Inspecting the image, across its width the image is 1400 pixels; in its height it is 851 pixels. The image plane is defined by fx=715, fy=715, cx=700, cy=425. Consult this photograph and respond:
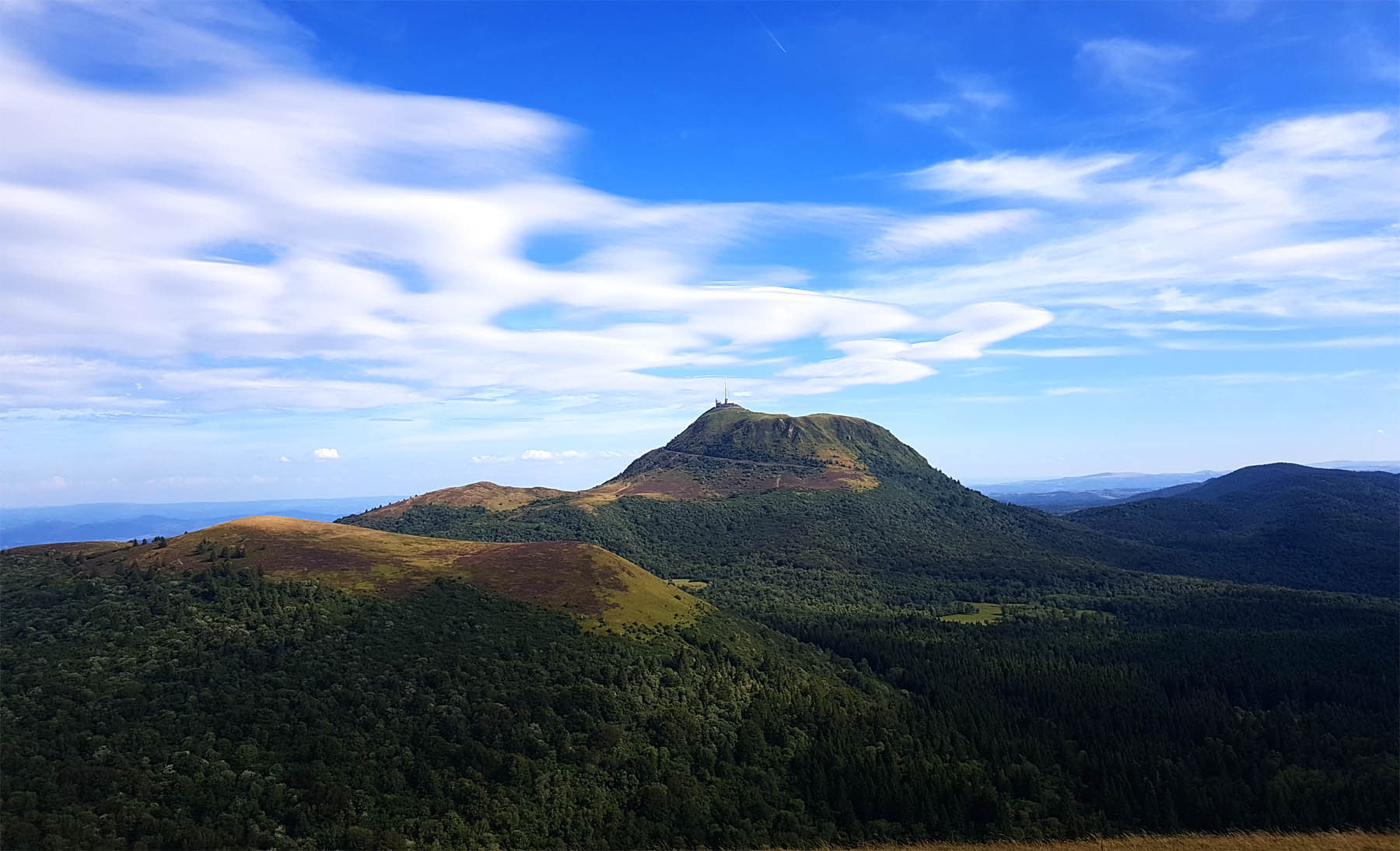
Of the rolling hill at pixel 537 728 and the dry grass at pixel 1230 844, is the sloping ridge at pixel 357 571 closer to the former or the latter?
the rolling hill at pixel 537 728

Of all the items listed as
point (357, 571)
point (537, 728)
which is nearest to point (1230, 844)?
point (537, 728)

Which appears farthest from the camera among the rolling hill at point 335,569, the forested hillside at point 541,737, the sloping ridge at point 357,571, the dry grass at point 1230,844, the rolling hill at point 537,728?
the sloping ridge at point 357,571

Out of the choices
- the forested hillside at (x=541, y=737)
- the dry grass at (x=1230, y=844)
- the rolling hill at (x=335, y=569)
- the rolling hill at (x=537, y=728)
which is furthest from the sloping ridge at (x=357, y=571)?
the dry grass at (x=1230, y=844)

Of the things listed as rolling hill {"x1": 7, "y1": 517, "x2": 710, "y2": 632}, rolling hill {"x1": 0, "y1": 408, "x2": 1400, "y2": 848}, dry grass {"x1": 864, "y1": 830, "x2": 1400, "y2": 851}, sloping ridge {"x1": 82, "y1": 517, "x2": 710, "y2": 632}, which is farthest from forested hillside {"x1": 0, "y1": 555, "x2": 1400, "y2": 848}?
dry grass {"x1": 864, "y1": 830, "x2": 1400, "y2": 851}

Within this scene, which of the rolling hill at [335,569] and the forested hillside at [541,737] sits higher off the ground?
the rolling hill at [335,569]

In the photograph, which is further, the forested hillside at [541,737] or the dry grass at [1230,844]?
the forested hillside at [541,737]

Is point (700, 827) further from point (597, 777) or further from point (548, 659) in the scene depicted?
point (548, 659)

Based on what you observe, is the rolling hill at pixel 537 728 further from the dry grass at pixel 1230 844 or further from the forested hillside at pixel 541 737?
the dry grass at pixel 1230 844

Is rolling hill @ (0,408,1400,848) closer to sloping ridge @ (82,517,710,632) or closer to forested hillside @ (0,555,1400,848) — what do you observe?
forested hillside @ (0,555,1400,848)

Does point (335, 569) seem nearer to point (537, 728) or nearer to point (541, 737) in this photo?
point (537, 728)

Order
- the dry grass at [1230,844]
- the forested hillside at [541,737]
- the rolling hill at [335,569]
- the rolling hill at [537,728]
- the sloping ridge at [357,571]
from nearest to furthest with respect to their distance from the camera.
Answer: the dry grass at [1230,844], the forested hillside at [541,737], the rolling hill at [537,728], the rolling hill at [335,569], the sloping ridge at [357,571]

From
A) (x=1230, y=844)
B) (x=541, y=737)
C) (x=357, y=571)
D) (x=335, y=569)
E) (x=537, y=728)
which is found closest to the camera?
(x=1230, y=844)
